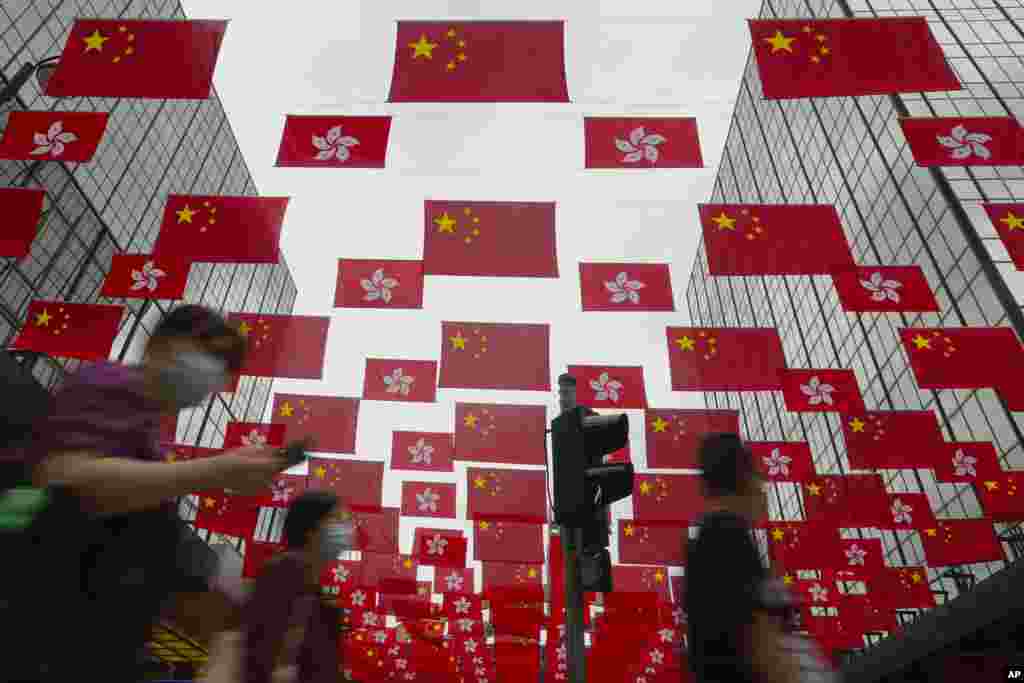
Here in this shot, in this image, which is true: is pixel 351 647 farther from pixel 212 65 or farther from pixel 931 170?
pixel 931 170

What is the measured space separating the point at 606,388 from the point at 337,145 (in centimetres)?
669

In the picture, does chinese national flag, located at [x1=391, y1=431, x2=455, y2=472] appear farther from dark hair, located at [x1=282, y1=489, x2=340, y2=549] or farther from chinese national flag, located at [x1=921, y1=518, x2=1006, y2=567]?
dark hair, located at [x1=282, y1=489, x2=340, y2=549]

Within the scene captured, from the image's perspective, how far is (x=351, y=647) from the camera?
28484mm

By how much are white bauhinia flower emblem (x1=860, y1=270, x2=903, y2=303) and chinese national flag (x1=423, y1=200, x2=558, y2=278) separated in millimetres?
4758

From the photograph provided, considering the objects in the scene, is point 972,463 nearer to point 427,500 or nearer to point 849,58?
point 849,58

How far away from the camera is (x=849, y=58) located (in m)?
6.38

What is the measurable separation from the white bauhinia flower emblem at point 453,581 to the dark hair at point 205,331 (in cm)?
2125

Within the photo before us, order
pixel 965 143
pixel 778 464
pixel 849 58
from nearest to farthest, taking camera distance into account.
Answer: pixel 849 58 → pixel 965 143 → pixel 778 464

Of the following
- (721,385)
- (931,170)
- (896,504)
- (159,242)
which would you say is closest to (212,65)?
(159,242)

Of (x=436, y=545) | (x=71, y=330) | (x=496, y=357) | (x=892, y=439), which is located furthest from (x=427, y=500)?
(x=892, y=439)

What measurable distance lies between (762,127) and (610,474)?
3705 cm

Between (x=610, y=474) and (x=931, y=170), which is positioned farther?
(x=931, y=170)

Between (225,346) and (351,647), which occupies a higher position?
(351,647)

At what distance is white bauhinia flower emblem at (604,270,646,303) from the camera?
32.5 ft
